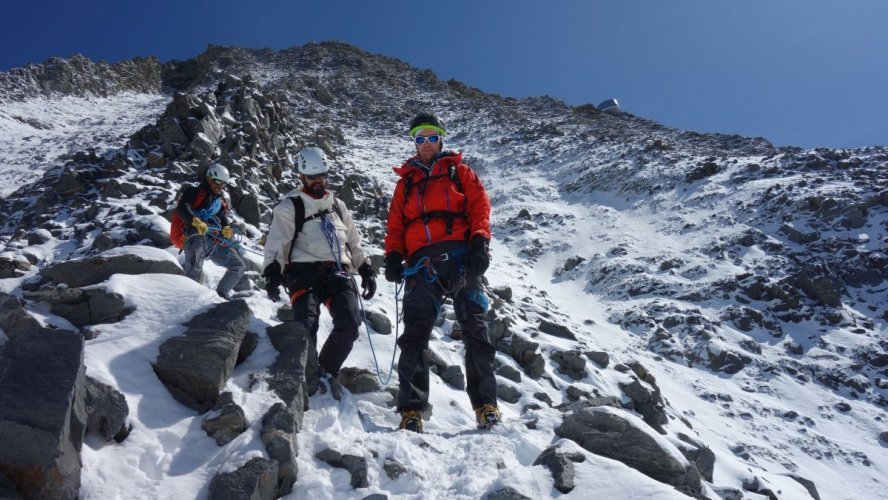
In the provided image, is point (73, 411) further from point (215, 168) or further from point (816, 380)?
point (816, 380)

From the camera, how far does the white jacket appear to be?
15.6 ft

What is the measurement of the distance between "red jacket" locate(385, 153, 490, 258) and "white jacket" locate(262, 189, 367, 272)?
53 cm

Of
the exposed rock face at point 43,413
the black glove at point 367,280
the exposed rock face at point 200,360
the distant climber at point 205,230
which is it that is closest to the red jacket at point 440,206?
the black glove at point 367,280

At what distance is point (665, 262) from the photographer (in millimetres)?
17312

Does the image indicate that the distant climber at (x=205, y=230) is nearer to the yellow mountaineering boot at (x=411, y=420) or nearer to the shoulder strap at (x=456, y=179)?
the yellow mountaineering boot at (x=411, y=420)

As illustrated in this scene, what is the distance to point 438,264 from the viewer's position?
4664 millimetres

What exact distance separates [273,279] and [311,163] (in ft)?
3.98

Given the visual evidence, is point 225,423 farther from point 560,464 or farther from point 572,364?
point 572,364

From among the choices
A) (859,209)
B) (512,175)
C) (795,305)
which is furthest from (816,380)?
(512,175)

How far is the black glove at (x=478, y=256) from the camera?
4.43 metres

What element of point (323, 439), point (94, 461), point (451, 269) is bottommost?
point (94, 461)

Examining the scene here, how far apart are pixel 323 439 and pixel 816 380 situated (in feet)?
42.3

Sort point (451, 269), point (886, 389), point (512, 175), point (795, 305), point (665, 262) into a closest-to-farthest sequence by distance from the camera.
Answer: point (451, 269), point (886, 389), point (795, 305), point (665, 262), point (512, 175)

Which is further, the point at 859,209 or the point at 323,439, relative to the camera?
the point at 859,209
